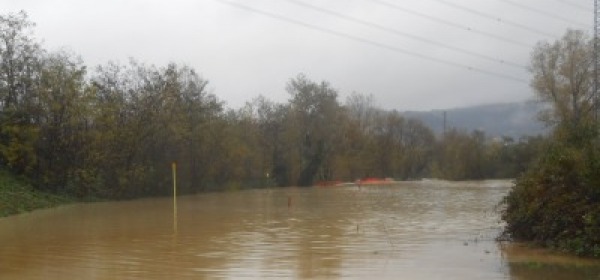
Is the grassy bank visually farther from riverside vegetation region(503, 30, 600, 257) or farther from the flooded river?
riverside vegetation region(503, 30, 600, 257)

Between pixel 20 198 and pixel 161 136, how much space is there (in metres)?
16.8

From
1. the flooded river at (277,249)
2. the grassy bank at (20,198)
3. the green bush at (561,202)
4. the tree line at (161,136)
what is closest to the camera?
the flooded river at (277,249)

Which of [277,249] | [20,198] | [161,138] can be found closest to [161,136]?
[161,138]

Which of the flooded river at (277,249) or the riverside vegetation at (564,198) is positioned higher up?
the riverside vegetation at (564,198)

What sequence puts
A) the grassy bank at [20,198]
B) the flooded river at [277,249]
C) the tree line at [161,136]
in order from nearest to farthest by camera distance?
the flooded river at [277,249] < the grassy bank at [20,198] < the tree line at [161,136]

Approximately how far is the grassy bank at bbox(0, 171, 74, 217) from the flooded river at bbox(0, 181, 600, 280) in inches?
151

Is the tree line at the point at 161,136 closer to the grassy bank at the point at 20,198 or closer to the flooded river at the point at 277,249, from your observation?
the grassy bank at the point at 20,198

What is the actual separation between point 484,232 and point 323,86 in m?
62.6

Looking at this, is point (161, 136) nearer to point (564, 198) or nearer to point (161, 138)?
point (161, 138)

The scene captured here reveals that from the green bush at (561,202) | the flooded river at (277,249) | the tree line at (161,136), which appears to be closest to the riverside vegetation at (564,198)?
the green bush at (561,202)

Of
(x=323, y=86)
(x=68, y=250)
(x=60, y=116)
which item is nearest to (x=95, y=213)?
(x=60, y=116)

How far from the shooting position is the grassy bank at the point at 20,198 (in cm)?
3315

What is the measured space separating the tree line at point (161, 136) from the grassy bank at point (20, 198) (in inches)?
77.6

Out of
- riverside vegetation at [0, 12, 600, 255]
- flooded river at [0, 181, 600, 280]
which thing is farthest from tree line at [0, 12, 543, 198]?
flooded river at [0, 181, 600, 280]
